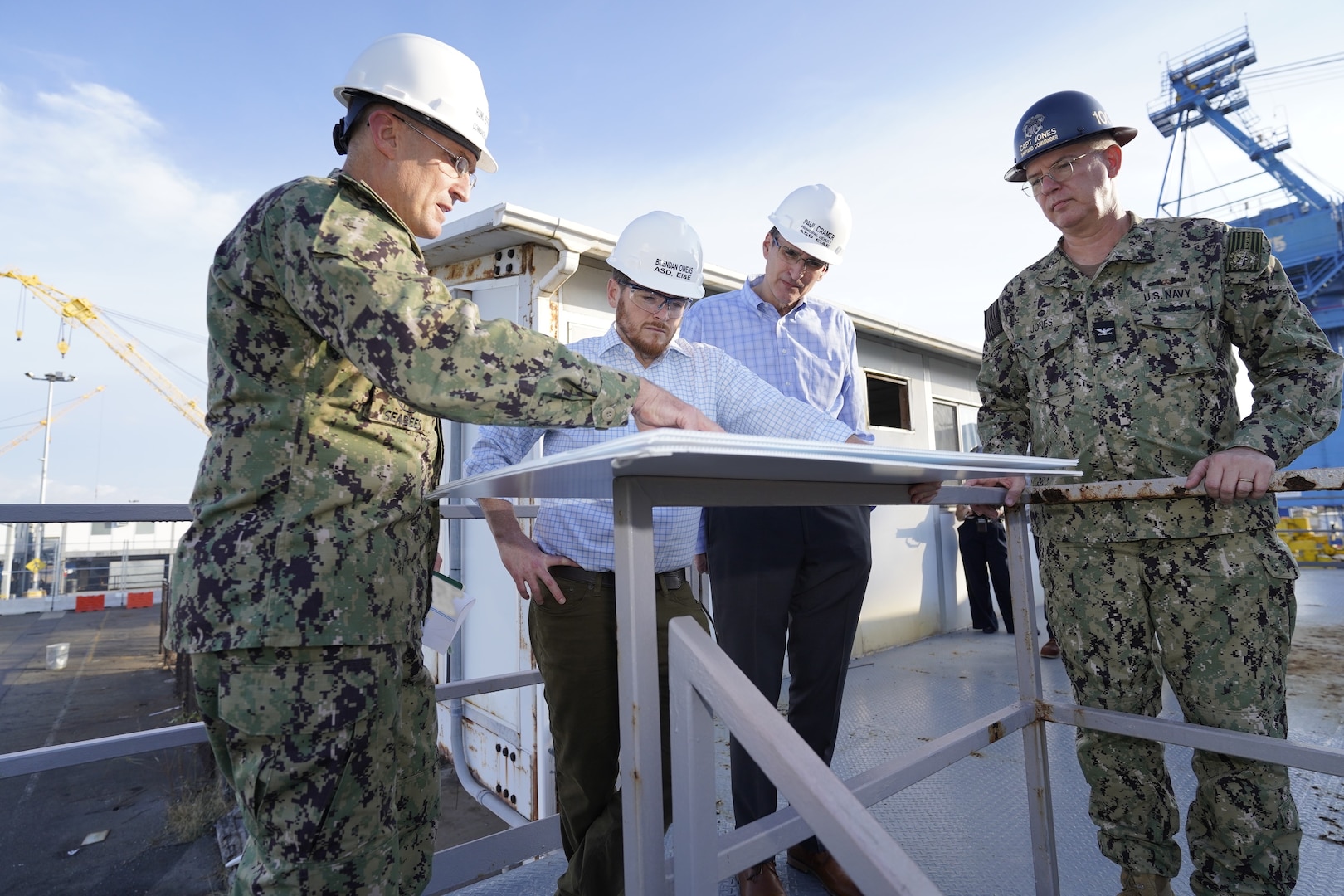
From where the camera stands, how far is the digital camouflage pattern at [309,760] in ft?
3.08

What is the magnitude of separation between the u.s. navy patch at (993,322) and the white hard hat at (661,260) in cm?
97

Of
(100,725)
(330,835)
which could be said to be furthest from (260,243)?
(100,725)

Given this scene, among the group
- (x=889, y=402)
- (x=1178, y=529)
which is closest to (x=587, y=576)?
(x=1178, y=529)

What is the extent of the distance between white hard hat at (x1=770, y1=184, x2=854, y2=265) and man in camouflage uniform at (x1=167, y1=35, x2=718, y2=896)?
1.42 meters

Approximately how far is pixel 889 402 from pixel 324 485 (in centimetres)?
736

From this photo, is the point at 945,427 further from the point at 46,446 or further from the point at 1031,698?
the point at 46,446

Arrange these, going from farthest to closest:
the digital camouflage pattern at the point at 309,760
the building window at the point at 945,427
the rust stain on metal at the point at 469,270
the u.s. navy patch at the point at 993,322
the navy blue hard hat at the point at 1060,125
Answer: the building window at the point at 945,427 < the rust stain on metal at the point at 469,270 < the u.s. navy patch at the point at 993,322 < the navy blue hard hat at the point at 1060,125 < the digital camouflage pattern at the point at 309,760

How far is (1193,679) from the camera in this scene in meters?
1.58

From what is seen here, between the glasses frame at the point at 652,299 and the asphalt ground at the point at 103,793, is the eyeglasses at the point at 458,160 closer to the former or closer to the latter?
the glasses frame at the point at 652,299

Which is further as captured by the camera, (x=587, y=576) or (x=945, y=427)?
(x=945, y=427)

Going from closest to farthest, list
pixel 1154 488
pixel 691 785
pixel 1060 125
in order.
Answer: pixel 691 785, pixel 1154 488, pixel 1060 125

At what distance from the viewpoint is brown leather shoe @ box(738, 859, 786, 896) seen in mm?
1796

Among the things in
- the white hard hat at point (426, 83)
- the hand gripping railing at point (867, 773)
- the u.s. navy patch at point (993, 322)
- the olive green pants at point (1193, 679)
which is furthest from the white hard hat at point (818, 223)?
the white hard hat at point (426, 83)

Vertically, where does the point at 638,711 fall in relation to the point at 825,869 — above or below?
above
